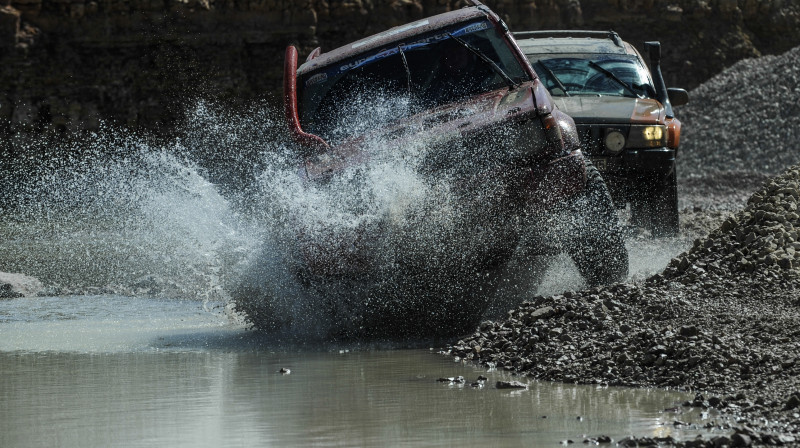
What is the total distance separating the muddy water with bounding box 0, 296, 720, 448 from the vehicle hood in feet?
13.8

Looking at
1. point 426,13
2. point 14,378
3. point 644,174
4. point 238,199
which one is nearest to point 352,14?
point 426,13

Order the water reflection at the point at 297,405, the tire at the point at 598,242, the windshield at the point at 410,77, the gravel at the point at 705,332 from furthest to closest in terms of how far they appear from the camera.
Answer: the windshield at the point at 410,77, the tire at the point at 598,242, the gravel at the point at 705,332, the water reflection at the point at 297,405

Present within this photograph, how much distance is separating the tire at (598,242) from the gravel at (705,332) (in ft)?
1.51

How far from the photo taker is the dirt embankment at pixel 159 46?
28.1 metres

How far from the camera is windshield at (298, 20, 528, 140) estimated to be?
870 cm

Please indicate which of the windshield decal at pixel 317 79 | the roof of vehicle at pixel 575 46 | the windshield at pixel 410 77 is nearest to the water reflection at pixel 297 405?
the windshield at pixel 410 77

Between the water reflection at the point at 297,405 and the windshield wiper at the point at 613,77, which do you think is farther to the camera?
the windshield wiper at the point at 613,77

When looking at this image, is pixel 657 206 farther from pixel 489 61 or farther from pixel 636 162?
pixel 489 61

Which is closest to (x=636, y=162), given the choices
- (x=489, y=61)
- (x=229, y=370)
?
(x=489, y=61)

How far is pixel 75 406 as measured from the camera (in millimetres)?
6133

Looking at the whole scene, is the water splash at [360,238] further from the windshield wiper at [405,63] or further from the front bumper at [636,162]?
the front bumper at [636,162]

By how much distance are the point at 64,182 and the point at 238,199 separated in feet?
61.0

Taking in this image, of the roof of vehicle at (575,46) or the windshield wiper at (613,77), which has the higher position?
the roof of vehicle at (575,46)

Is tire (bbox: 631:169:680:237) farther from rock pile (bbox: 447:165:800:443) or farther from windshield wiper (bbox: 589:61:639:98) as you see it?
rock pile (bbox: 447:165:800:443)
